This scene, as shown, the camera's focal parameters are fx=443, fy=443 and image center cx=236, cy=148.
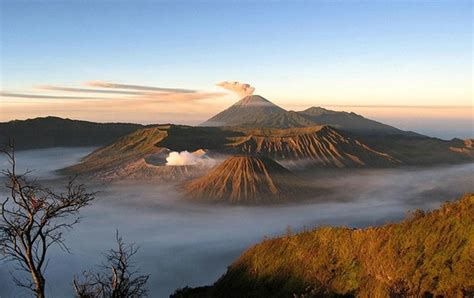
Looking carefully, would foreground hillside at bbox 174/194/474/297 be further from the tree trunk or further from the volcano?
the volcano

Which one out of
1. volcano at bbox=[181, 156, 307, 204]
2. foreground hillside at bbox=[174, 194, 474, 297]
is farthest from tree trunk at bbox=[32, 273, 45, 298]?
volcano at bbox=[181, 156, 307, 204]

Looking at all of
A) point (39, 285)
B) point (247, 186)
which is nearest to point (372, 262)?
point (39, 285)

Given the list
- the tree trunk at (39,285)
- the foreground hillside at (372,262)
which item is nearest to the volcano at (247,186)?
the foreground hillside at (372,262)

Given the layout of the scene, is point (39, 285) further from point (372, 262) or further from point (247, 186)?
point (247, 186)

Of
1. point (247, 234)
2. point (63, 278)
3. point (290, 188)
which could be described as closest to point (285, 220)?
point (247, 234)

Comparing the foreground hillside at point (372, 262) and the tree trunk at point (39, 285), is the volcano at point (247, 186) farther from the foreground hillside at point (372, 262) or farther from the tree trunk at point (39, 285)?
the tree trunk at point (39, 285)

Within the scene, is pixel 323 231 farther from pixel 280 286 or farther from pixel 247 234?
pixel 247 234
